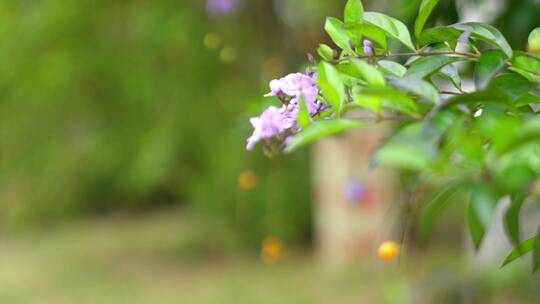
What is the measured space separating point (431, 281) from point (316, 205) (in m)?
1.42

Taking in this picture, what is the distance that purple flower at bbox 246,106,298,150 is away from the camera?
76 centimetres

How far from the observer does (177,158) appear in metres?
4.14

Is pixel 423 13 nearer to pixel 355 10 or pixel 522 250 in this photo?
pixel 355 10

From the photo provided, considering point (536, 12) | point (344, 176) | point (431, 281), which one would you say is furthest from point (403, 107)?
point (344, 176)

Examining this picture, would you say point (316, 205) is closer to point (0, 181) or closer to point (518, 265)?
point (518, 265)

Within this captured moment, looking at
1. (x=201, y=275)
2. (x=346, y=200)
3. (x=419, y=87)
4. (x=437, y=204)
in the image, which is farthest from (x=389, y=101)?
(x=201, y=275)

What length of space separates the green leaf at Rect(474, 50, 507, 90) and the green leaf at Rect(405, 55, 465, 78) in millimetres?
35

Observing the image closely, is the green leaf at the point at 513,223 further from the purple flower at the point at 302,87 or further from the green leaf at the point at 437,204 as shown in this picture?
the purple flower at the point at 302,87

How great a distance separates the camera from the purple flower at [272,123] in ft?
2.50

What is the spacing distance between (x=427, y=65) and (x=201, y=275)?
3736 mm

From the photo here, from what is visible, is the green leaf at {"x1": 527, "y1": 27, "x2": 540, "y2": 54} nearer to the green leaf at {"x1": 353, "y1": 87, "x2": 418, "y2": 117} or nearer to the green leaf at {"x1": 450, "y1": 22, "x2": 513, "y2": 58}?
the green leaf at {"x1": 450, "y1": 22, "x2": 513, "y2": 58}

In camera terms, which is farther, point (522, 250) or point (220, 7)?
point (220, 7)

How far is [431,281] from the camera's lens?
9.99ft

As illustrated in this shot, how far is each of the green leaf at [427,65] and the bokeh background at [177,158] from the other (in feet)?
4.03
